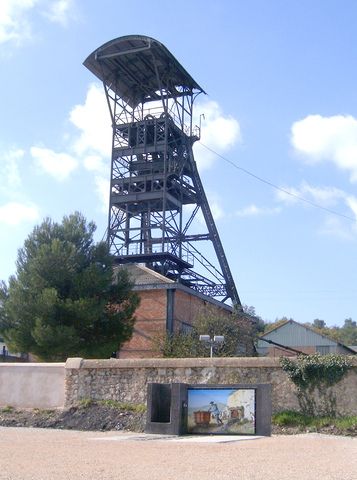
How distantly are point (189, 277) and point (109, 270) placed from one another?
51.1 ft

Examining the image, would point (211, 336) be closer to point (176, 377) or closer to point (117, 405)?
point (176, 377)

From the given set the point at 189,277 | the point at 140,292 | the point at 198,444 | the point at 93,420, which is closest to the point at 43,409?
the point at 93,420

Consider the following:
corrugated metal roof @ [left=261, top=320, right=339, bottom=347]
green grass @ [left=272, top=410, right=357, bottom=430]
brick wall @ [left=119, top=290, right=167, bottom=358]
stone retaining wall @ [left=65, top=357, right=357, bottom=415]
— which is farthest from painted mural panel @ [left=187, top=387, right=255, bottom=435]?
corrugated metal roof @ [left=261, top=320, right=339, bottom=347]

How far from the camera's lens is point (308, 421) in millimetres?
20047

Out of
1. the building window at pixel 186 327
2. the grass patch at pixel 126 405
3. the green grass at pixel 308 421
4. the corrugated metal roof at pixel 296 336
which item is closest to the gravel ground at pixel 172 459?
the green grass at pixel 308 421

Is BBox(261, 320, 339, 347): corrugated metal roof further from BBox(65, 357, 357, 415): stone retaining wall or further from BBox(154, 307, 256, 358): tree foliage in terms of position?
BBox(65, 357, 357, 415): stone retaining wall

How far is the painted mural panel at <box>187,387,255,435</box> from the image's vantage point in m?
18.1

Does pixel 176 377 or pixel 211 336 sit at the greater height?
pixel 211 336

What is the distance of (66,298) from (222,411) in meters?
17.2

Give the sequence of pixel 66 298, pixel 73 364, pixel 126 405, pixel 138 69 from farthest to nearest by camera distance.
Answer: pixel 138 69 → pixel 66 298 → pixel 73 364 → pixel 126 405

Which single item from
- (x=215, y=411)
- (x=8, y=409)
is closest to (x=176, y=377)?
(x=215, y=411)

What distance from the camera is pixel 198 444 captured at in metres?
15.1

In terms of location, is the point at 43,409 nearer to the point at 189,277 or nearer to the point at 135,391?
the point at 135,391

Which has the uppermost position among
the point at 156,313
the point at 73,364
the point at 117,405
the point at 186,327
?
the point at 156,313
